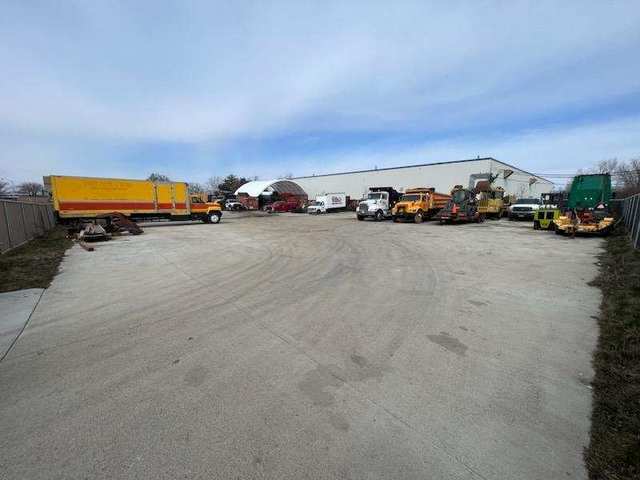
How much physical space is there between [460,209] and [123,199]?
23353mm

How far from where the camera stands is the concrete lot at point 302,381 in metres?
2.25

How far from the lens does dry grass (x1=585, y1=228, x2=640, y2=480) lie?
2.14 metres

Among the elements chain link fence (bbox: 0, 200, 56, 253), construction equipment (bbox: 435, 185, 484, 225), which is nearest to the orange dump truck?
chain link fence (bbox: 0, 200, 56, 253)

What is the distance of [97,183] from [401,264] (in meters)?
20.4

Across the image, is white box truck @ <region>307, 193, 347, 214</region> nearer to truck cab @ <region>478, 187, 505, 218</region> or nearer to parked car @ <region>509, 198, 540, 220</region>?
truck cab @ <region>478, 187, 505, 218</region>

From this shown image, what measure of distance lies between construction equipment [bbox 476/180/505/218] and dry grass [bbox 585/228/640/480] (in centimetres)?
2248

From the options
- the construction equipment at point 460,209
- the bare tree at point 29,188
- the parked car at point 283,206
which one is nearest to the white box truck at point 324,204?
the parked car at point 283,206

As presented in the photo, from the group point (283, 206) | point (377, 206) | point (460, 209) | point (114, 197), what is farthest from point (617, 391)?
point (283, 206)

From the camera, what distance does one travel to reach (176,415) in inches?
106

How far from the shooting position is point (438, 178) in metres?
41.1

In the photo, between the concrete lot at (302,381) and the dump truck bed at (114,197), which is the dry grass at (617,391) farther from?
the dump truck bed at (114,197)

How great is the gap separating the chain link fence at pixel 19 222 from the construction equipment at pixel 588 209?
23.0m

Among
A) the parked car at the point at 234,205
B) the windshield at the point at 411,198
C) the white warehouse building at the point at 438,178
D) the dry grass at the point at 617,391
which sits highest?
the white warehouse building at the point at 438,178

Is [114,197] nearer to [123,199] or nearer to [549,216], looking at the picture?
[123,199]
